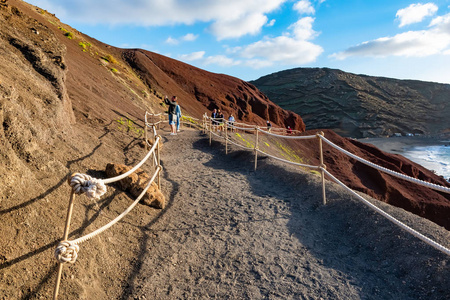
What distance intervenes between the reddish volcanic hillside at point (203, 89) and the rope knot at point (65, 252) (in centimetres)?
2939

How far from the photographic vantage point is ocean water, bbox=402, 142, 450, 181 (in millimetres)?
39594

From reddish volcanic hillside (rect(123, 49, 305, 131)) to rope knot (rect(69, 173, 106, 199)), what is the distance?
1149 inches

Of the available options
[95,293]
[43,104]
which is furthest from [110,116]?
[95,293]

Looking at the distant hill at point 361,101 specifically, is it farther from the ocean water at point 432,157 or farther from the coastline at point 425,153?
the ocean water at point 432,157

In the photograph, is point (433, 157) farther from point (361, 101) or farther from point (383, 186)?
point (361, 101)

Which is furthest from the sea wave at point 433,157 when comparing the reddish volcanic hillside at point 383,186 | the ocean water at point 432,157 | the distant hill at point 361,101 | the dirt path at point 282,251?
the dirt path at point 282,251

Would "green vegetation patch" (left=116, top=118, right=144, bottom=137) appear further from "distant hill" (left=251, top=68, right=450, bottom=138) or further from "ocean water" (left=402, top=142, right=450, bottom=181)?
"distant hill" (left=251, top=68, right=450, bottom=138)

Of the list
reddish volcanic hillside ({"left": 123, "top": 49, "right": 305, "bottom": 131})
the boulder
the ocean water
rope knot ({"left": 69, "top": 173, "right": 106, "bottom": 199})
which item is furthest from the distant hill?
rope knot ({"left": 69, "top": 173, "right": 106, "bottom": 199})

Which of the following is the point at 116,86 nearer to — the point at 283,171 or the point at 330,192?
the point at 283,171

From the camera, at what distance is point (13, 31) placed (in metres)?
7.14

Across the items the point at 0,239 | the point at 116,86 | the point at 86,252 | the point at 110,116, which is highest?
the point at 116,86

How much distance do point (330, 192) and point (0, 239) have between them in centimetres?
514

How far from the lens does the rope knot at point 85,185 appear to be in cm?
228

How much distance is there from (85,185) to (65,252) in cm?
53
